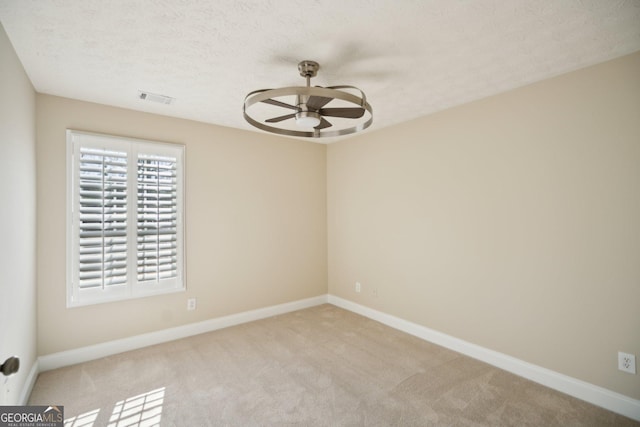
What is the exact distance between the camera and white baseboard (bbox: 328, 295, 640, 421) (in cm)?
227

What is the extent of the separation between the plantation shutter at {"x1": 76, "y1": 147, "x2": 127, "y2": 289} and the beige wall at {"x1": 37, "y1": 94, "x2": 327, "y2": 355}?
0.16 m

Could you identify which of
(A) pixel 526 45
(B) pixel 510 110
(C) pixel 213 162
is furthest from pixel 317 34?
(C) pixel 213 162

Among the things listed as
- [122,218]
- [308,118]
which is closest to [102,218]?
[122,218]

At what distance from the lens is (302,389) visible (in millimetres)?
2590

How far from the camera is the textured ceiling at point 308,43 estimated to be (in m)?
1.75

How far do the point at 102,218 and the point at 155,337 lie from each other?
1.41 m

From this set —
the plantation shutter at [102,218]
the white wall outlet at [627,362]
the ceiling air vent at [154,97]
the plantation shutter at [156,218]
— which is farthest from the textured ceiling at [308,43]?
the white wall outlet at [627,362]

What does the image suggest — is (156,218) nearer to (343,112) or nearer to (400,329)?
(343,112)

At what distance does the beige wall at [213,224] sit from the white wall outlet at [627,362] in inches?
136

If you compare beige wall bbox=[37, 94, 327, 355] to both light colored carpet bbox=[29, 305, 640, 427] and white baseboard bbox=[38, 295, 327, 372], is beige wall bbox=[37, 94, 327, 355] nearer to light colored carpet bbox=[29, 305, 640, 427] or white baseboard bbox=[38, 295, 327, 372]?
white baseboard bbox=[38, 295, 327, 372]

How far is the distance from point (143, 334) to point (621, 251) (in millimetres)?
4380

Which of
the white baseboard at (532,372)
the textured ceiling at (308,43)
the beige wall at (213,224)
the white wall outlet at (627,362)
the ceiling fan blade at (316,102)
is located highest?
the textured ceiling at (308,43)

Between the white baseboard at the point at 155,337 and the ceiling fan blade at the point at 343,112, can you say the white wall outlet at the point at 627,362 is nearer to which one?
the ceiling fan blade at the point at 343,112

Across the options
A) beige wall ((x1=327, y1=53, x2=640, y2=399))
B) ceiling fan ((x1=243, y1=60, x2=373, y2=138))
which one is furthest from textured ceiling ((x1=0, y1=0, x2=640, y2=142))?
beige wall ((x1=327, y1=53, x2=640, y2=399))
